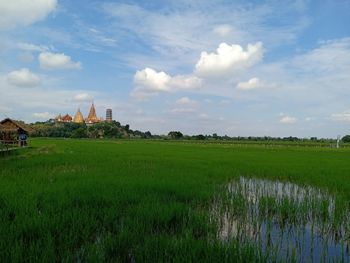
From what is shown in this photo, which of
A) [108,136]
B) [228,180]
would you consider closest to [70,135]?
[108,136]

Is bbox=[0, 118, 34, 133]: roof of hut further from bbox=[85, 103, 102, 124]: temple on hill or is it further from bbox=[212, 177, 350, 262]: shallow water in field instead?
bbox=[85, 103, 102, 124]: temple on hill

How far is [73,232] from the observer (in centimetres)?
376

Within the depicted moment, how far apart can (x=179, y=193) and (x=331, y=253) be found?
127 inches

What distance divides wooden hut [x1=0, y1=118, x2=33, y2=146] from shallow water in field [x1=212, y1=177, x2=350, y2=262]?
68.0ft

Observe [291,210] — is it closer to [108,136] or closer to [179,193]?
[179,193]

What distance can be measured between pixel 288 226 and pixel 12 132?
77.0 feet

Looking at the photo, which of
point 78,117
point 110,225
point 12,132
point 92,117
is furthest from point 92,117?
point 110,225

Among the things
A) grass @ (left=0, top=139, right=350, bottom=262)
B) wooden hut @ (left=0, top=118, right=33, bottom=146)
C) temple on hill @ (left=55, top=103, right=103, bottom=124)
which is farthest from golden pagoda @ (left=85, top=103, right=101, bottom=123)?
grass @ (left=0, top=139, right=350, bottom=262)

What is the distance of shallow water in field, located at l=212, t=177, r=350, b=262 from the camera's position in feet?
12.2

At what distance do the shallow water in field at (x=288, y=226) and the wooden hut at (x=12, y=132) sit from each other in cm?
2073

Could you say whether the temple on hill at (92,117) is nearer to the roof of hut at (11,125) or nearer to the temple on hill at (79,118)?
the temple on hill at (79,118)

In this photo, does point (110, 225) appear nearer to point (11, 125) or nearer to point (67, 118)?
point (11, 125)

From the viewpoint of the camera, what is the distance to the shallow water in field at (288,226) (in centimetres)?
371

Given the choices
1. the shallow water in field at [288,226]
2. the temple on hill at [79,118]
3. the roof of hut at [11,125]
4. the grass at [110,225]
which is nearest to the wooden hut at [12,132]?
the roof of hut at [11,125]
